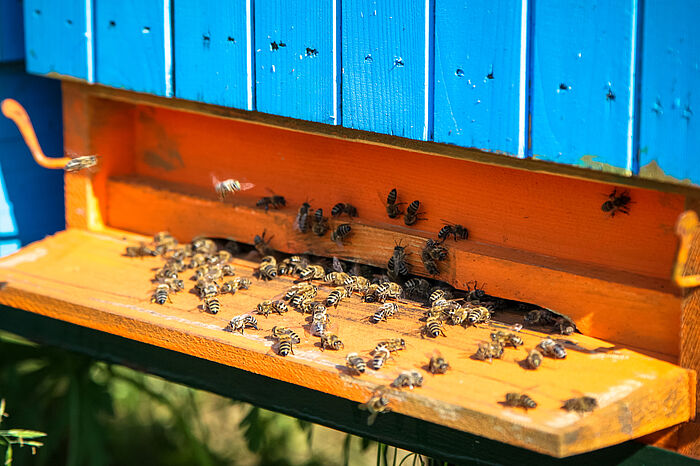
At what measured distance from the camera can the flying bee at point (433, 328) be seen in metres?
3.22

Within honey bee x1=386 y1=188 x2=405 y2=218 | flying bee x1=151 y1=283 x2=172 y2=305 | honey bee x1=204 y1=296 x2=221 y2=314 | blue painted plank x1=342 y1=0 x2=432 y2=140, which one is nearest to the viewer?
blue painted plank x1=342 y1=0 x2=432 y2=140

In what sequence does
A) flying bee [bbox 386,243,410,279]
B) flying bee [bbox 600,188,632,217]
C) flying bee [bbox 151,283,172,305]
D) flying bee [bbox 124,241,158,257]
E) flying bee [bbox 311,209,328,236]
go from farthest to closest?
flying bee [bbox 124,241,158,257], flying bee [bbox 311,209,328,236], flying bee [bbox 386,243,410,279], flying bee [bbox 151,283,172,305], flying bee [bbox 600,188,632,217]

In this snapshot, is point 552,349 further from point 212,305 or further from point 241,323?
point 212,305

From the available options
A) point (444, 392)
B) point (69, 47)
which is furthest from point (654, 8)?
point (69, 47)

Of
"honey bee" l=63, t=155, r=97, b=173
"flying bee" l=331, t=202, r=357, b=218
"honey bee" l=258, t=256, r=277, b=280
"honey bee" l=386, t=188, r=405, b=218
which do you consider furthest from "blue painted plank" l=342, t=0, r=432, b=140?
"honey bee" l=63, t=155, r=97, b=173

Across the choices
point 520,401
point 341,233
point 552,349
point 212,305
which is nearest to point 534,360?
point 552,349

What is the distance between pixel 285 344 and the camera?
309cm

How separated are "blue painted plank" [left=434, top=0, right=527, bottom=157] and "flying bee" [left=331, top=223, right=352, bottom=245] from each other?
2.50 feet

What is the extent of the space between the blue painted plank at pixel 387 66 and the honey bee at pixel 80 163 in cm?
164

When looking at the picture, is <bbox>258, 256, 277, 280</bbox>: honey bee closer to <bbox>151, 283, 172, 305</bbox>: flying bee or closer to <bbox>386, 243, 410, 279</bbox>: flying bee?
<bbox>151, 283, 172, 305</bbox>: flying bee

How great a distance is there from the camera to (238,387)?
3.47 meters

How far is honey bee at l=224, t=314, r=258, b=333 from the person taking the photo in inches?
130

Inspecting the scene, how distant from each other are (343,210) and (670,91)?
1675 millimetres

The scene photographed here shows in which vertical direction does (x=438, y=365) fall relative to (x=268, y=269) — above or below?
below
